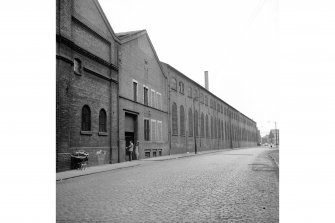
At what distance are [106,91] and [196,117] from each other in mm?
27875

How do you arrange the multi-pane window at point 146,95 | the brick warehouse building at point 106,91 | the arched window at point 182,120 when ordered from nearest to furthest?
the brick warehouse building at point 106,91 < the multi-pane window at point 146,95 < the arched window at point 182,120

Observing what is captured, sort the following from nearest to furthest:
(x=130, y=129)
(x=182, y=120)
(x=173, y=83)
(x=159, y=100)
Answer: (x=130, y=129)
(x=159, y=100)
(x=173, y=83)
(x=182, y=120)

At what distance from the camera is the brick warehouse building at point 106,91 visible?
1525 centimetres

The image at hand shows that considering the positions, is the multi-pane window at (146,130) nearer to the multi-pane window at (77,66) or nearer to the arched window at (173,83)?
the multi-pane window at (77,66)

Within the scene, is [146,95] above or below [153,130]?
above

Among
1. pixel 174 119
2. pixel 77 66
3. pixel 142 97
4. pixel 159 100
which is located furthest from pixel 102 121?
pixel 174 119

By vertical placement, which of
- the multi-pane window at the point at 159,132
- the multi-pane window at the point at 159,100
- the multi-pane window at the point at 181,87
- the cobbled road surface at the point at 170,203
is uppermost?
the multi-pane window at the point at 181,87

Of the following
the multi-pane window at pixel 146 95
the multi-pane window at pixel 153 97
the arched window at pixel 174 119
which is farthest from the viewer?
the arched window at pixel 174 119

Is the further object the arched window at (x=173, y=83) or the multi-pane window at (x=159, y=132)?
the arched window at (x=173, y=83)

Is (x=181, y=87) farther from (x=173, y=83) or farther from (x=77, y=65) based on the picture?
(x=77, y=65)

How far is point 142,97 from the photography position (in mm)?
25734

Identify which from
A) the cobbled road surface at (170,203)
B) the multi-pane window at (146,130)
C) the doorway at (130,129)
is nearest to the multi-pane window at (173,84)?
the multi-pane window at (146,130)

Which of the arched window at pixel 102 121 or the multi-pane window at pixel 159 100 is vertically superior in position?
the multi-pane window at pixel 159 100
